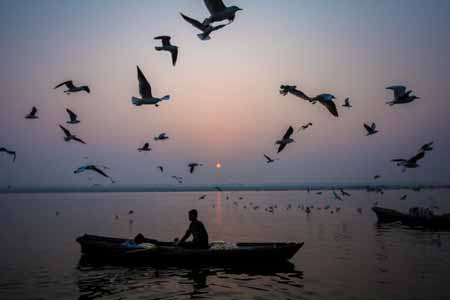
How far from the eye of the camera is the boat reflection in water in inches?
713

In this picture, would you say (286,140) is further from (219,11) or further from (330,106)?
(219,11)

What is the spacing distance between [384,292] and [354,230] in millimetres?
25339

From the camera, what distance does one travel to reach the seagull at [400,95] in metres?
21.2

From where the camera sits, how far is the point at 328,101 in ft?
59.0

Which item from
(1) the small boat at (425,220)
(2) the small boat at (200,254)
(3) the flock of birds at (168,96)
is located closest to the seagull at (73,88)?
(3) the flock of birds at (168,96)

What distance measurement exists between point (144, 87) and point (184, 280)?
888 cm

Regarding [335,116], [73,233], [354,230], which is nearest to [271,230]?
[354,230]

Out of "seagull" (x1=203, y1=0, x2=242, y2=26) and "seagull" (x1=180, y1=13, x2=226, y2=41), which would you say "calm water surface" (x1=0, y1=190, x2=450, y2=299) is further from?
"seagull" (x1=203, y1=0, x2=242, y2=26)

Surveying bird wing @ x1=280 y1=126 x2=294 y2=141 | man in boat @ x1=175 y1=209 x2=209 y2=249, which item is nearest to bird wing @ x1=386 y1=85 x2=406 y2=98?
bird wing @ x1=280 y1=126 x2=294 y2=141

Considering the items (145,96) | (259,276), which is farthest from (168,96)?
(259,276)

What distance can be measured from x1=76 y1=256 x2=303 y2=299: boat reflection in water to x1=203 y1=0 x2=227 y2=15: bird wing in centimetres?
1075

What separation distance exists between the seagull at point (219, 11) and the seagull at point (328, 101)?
4969 millimetres

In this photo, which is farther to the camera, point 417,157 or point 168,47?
point 417,157

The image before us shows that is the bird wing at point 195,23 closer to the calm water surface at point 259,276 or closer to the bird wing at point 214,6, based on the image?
the bird wing at point 214,6
